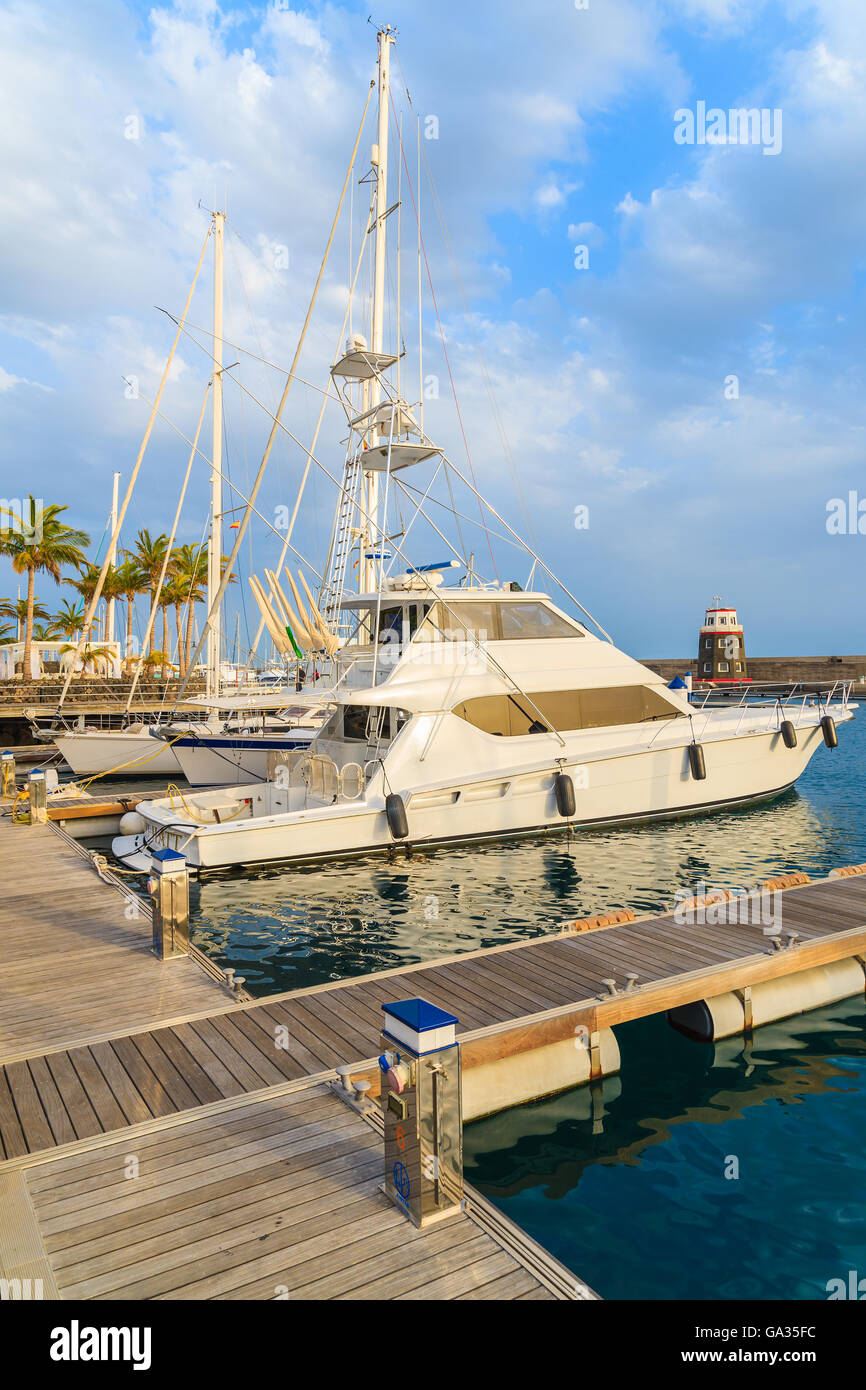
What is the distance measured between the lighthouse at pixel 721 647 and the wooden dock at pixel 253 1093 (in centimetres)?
5425

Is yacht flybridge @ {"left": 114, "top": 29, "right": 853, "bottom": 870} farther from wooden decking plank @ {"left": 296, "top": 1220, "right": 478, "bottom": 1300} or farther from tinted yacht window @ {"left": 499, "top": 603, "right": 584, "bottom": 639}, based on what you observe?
wooden decking plank @ {"left": 296, "top": 1220, "right": 478, "bottom": 1300}

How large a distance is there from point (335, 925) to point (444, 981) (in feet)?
10.0

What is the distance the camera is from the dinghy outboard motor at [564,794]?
1310 cm

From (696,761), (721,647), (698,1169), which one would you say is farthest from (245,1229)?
(721,647)

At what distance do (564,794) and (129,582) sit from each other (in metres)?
41.3

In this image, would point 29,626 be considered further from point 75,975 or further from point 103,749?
point 75,975

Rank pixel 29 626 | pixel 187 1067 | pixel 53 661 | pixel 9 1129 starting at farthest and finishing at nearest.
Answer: pixel 53 661, pixel 29 626, pixel 187 1067, pixel 9 1129

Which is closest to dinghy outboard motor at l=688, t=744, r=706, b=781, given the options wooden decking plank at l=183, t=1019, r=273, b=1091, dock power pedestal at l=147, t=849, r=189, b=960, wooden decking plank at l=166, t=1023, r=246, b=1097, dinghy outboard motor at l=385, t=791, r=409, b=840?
dinghy outboard motor at l=385, t=791, r=409, b=840

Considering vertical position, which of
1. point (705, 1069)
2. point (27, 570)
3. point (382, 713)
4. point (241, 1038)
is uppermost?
point (27, 570)

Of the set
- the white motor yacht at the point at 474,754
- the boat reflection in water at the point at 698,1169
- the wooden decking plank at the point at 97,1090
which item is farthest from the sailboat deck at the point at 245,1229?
the white motor yacht at the point at 474,754

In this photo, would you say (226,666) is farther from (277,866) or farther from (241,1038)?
(241,1038)

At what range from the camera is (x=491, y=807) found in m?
12.9

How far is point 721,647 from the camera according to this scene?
60.6 meters

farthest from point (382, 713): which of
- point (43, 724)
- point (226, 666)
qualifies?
point (226, 666)
